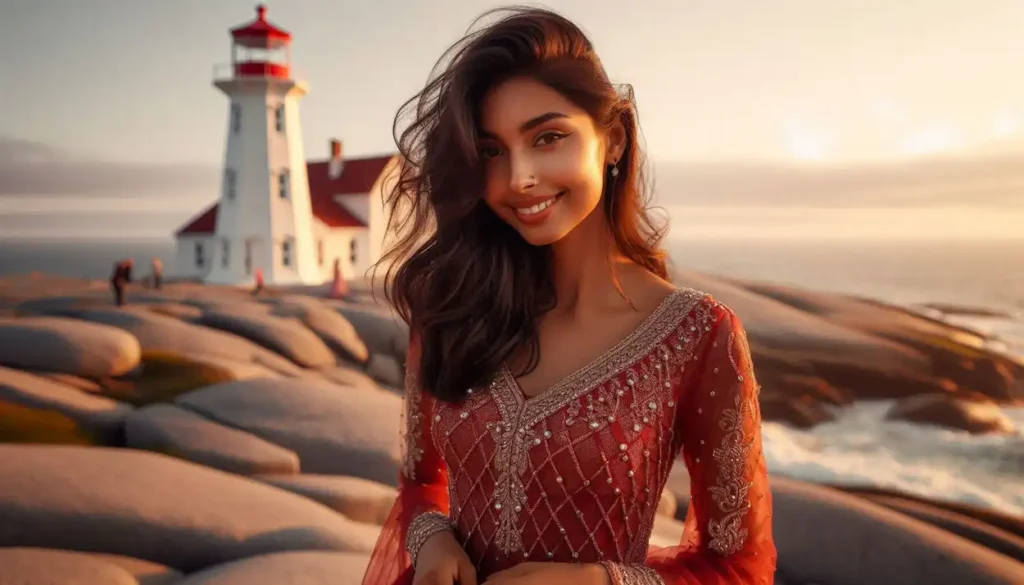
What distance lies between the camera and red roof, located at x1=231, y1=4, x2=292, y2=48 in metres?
3.78

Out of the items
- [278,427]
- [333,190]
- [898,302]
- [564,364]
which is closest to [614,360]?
[564,364]

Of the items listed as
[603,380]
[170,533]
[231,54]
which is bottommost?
[170,533]

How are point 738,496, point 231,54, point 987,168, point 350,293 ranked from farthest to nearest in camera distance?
point 350,293 → point 231,54 → point 987,168 → point 738,496

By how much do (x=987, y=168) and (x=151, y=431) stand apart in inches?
135

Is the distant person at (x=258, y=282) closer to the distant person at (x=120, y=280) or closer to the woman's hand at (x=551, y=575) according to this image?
the distant person at (x=120, y=280)

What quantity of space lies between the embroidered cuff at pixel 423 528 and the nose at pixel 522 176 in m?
0.55

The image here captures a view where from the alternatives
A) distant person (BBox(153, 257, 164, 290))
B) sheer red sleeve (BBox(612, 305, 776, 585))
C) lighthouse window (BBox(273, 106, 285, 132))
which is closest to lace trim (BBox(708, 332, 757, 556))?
sheer red sleeve (BBox(612, 305, 776, 585))

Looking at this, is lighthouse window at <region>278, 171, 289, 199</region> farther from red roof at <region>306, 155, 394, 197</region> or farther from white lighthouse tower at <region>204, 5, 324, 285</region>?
red roof at <region>306, 155, 394, 197</region>

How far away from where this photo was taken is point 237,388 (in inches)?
130

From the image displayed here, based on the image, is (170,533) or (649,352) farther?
(170,533)

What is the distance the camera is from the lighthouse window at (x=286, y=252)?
188 inches

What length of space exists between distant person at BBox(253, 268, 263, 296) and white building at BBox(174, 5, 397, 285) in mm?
35

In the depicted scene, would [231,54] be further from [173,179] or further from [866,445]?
[866,445]

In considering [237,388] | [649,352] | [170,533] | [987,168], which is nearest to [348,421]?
[237,388]
